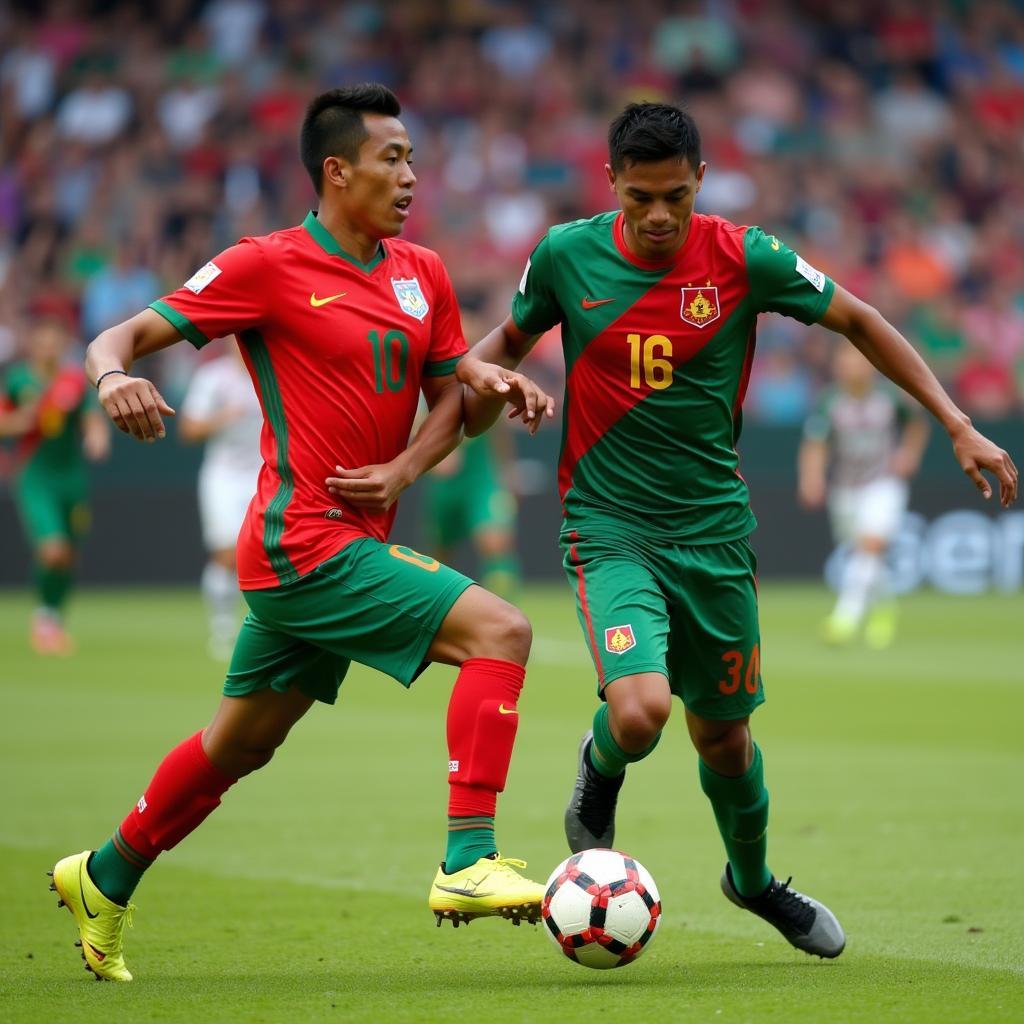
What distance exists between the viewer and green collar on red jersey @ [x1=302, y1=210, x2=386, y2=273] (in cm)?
561

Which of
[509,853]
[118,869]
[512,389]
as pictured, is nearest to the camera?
[512,389]

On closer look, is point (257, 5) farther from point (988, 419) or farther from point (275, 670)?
point (275, 670)

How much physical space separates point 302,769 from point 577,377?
4.84 meters

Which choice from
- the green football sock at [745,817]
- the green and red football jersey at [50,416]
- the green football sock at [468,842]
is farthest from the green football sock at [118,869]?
the green and red football jersey at [50,416]

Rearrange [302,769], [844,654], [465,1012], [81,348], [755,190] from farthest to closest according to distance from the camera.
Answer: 1. [755,190]
2. [81,348]
3. [844,654]
4. [302,769]
5. [465,1012]

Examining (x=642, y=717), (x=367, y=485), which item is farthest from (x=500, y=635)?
(x=367, y=485)

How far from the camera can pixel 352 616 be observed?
5285 millimetres

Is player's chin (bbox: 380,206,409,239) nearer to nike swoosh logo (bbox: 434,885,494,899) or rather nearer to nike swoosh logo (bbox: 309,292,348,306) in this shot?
nike swoosh logo (bbox: 309,292,348,306)

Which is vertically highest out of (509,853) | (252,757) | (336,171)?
(336,171)

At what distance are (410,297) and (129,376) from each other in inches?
36.2

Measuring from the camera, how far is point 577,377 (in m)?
5.84

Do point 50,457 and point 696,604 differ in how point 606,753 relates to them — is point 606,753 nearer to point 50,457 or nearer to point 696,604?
point 696,604

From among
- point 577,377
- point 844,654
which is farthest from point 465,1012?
point 844,654

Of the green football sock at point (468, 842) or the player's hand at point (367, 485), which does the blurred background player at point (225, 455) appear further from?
the green football sock at point (468, 842)
